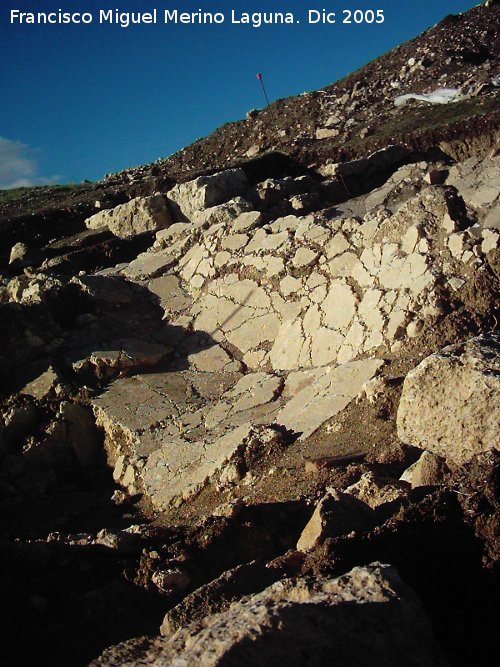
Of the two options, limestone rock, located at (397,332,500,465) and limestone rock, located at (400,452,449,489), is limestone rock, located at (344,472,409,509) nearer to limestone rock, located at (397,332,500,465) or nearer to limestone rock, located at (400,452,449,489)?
limestone rock, located at (400,452,449,489)

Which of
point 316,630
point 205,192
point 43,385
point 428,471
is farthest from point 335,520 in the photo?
point 205,192

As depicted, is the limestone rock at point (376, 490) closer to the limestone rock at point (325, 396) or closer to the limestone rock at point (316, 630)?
the limestone rock at point (316, 630)

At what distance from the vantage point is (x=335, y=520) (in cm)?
301

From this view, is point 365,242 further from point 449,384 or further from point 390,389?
point 449,384

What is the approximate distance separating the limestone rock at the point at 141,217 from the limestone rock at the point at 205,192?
166mm

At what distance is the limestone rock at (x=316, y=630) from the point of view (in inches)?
76.4

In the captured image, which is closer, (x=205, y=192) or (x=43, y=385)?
(x=43, y=385)

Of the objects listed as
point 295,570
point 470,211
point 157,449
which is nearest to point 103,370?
point 157,449

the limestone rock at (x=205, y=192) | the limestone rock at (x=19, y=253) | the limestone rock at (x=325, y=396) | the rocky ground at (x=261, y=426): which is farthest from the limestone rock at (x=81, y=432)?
the limestone rock at (x=19, y=253)

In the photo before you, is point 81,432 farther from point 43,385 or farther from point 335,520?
point 335,520

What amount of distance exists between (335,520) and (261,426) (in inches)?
86.7

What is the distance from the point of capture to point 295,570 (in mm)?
2818

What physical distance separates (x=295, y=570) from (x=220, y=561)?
582mm

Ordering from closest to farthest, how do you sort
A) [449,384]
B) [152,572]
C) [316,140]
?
[152,572]
[449,384]
[316,140]
